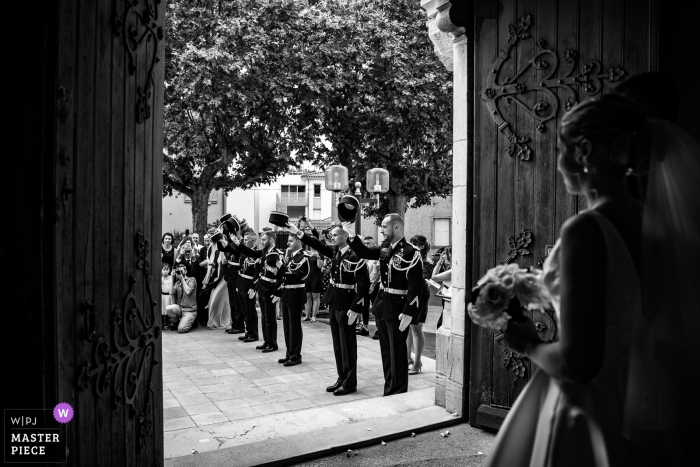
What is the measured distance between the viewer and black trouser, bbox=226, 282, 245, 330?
11422 mm

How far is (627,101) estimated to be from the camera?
1.72m

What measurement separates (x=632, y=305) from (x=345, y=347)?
18.0 ft

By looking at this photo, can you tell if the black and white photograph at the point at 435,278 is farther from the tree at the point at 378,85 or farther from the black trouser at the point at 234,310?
the tree at the point at 378,85

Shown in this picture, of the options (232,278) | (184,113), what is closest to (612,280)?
(232,278)

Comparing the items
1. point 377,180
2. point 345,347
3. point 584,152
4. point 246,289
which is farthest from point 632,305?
point 377,180

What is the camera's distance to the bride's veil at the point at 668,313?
1641mm

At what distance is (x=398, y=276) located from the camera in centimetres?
663

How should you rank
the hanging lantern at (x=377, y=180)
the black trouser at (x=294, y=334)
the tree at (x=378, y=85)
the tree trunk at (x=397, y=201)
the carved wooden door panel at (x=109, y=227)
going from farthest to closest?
the tree trunk at (x=397, y=201) < the tree at (x=378, y=85) < the hanging lantern at (x=377, y=180) < the black trouser at (x=294, y=334) < the carved wooden door panel at (x=109, y=227)

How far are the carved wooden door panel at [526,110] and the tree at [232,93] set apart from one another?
11.7 m

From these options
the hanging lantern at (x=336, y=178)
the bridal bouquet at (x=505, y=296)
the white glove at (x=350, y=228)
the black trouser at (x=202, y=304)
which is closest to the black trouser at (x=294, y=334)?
the white glove at (x=350, y=228)

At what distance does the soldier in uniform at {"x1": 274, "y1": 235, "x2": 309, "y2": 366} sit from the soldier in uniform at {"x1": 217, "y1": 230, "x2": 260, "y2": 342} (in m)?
1.53

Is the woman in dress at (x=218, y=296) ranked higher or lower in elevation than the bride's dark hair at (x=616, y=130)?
lower

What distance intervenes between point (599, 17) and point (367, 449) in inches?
143

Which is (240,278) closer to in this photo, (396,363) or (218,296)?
(218,296)
